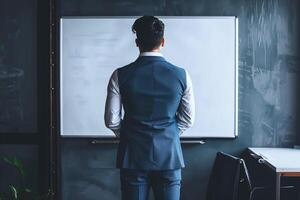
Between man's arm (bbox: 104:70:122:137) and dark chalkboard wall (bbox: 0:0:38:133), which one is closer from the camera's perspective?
man's arm (bbox: 104:70:122:137)

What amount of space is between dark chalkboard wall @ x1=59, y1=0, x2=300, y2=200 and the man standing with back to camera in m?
1.48

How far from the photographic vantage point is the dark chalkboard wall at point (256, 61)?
12.1 ft

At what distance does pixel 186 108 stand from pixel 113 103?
1.20ft

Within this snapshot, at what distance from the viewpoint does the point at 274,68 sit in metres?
3.68

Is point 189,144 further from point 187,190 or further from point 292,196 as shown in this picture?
point 292,196

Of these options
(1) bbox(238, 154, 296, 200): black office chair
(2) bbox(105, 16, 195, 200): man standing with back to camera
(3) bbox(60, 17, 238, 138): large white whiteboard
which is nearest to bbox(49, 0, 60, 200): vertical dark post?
(3) bbox(60, 17, 238, 138): large white whiteboard

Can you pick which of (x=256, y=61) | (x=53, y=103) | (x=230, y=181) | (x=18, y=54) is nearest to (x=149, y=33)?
(x=230, y=181)

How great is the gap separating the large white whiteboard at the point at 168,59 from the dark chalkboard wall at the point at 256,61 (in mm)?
76

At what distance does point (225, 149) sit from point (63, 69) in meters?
1.44

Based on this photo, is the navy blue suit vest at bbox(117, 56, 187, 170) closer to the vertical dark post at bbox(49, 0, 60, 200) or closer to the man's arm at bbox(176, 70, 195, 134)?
the man's arm at bbox(176, 70, 195, 134)

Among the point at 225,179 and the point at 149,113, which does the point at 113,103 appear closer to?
the point at 149,113

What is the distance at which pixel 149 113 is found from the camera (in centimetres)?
221

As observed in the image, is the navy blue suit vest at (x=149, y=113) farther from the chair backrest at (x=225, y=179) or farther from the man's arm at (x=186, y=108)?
the chair backrest at (x=225, y=179)

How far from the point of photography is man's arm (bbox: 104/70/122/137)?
2.28 m
